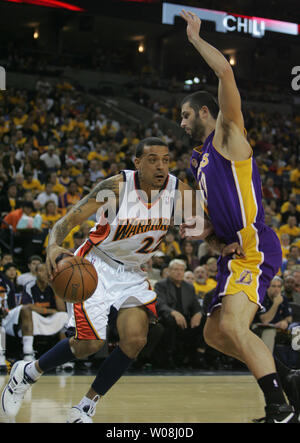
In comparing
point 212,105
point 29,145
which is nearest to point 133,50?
point 29,145

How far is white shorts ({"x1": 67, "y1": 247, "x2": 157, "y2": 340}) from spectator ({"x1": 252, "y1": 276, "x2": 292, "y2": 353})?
384 cm

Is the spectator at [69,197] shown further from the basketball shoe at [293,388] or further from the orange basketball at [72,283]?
the orange basketball at [72,283]

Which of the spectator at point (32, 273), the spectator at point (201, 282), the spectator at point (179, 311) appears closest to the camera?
the spectator at point (179, 311)

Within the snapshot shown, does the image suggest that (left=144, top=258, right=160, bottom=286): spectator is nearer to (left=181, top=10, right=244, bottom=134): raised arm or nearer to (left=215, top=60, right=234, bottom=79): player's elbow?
(left=181, top=10, right=244, bottom=134): raised arm

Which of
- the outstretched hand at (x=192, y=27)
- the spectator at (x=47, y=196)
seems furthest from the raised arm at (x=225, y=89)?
the spectator at (x=47, y=196)

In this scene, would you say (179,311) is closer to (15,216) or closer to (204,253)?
(204,253)

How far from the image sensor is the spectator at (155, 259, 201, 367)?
714cm

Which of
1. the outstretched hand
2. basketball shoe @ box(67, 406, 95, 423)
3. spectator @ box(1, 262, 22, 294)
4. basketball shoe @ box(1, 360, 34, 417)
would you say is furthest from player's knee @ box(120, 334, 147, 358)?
spectator @ box(1, 262, 22, 294)

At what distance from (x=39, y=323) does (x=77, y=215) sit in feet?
12.3

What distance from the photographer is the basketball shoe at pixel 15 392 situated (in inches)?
151

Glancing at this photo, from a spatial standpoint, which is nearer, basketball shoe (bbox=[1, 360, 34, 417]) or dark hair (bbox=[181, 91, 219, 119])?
dark hair (bbox=[181, 91, 219, 119])

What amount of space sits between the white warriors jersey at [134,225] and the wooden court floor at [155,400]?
1.09 meters

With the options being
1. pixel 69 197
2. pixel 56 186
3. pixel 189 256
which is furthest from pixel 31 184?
pixel 189 256

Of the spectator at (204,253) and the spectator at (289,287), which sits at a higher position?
the spectator at (204,253)
